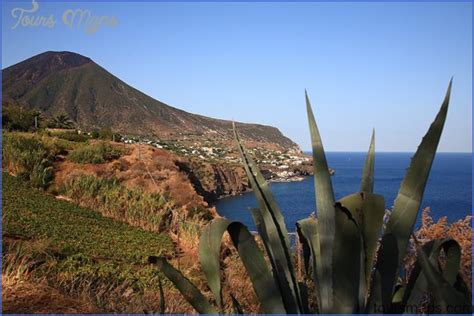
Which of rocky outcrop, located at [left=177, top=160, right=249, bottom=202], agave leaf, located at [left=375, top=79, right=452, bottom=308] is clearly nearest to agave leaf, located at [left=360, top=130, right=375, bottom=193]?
agave leaf, located at [left=375, top=79, right=452, bottom=308]

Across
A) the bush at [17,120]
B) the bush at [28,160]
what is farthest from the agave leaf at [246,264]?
the bush at [17,120]

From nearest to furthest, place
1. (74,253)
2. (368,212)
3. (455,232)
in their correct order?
(368,212) < (455,232) < (74,253)

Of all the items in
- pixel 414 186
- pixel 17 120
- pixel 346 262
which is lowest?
pixel 346 262

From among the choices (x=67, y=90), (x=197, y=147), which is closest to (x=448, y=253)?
(x=197, y=147)

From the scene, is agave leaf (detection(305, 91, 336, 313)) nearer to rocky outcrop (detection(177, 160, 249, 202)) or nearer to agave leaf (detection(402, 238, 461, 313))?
agave leaf (detection(402, 238, 461, 313))

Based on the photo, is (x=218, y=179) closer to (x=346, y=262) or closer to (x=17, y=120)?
(x=17, y=120)

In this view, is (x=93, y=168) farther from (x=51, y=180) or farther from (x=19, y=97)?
(x=19, y=97)

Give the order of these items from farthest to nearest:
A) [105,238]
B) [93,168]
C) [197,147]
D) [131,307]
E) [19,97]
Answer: [19,97]
[197,147]
[93,168]
[105,238]
[131,307]

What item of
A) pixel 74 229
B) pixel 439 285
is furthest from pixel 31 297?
pixel 74 229
